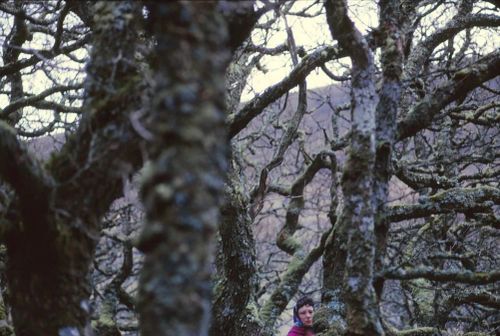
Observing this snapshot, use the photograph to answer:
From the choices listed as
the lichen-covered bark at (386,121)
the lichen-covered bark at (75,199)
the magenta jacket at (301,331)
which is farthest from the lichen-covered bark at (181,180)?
the magenta jacket at (301,331)

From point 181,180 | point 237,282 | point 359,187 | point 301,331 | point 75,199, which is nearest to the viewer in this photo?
point 181,180

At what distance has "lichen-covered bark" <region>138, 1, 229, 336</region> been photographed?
203 centimetres

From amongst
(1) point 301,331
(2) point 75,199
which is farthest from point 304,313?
(2) point 75,199

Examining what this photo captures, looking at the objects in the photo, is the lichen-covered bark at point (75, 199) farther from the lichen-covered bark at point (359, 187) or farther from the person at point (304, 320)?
the person at point (304, 320)

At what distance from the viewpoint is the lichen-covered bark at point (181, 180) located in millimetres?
2025

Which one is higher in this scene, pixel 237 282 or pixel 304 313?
pixel 237 282

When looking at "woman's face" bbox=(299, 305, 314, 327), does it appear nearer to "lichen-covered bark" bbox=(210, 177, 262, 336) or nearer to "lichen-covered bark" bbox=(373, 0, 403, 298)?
"lichen-covered bark" bbox=(210, 177, 262, 336)

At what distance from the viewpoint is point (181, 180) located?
80.0 inches

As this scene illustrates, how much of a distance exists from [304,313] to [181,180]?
5111mm

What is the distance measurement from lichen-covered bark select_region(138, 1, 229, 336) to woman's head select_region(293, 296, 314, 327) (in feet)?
16.0

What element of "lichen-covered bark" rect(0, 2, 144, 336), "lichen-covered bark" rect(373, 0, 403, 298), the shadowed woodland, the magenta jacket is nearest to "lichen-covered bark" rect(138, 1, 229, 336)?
the shadowed woodland

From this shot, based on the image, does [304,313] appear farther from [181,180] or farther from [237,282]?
[181,180]

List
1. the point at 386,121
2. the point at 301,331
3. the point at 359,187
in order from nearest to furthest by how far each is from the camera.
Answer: the point at 359,187, the point at 386,121, the point at 301,331

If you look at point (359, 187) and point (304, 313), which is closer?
point (359, 187)
